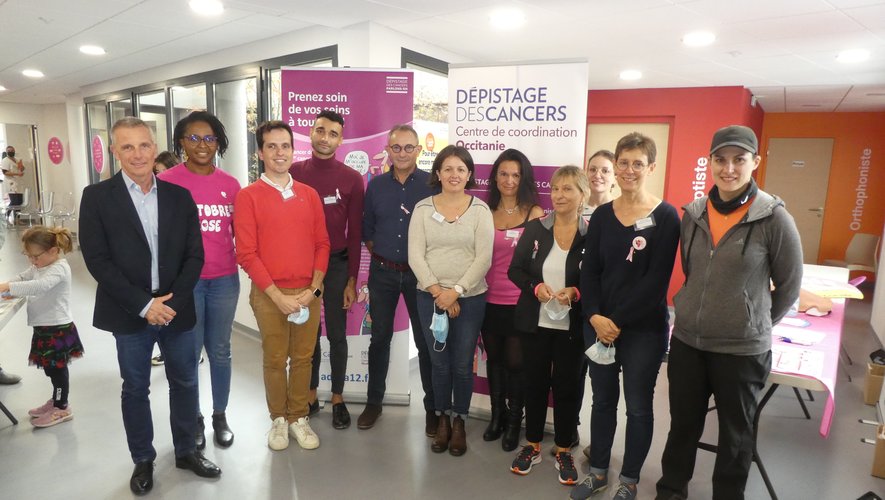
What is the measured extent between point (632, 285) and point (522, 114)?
1.37 m

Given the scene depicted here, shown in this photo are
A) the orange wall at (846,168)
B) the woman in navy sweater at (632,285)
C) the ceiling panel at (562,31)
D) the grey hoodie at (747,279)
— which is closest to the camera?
the grey hoodie at (747,279)

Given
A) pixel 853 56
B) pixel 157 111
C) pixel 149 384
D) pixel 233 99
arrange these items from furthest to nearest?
pixel 157 111, pixel 233 99, pixel 853 56, pixel 149 384

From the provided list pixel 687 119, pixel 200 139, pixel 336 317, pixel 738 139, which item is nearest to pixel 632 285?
pixel 738 139

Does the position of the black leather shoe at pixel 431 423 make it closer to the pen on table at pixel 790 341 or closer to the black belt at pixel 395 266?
the black belt at pixel 395 266

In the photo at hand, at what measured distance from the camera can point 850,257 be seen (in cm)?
812

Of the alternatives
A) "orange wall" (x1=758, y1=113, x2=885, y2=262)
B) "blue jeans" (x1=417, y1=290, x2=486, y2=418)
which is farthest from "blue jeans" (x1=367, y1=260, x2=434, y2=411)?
"orange wall" (x1=758, y1=113, x2=885, y2=262)

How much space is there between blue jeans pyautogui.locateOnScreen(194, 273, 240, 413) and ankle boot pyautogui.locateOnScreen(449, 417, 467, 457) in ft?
4.36

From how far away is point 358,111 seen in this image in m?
3.47

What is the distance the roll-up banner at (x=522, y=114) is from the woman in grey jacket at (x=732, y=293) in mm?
1035

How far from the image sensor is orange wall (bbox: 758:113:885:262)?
8.41m

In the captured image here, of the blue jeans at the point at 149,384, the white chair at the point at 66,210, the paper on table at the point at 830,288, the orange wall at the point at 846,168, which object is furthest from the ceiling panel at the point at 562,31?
the white chair at the point at 66,210

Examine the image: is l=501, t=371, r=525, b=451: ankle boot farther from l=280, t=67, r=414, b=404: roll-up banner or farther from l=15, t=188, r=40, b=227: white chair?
l=15, t=188, r=40, b=227: white chair

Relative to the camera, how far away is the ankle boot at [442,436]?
296 cm

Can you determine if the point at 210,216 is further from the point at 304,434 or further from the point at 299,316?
the point at 304,434
